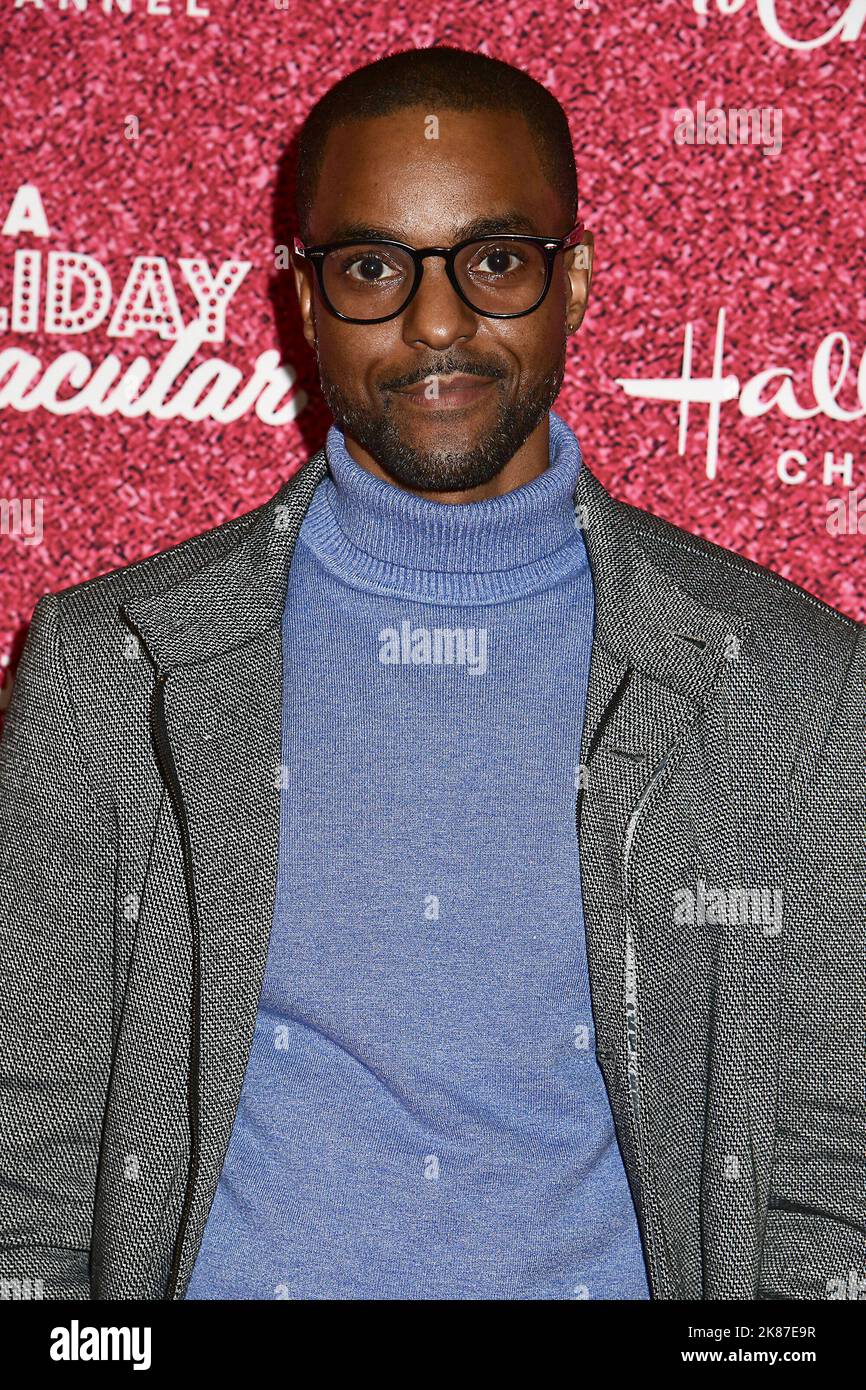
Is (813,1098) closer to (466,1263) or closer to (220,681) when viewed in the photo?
(466,1263)

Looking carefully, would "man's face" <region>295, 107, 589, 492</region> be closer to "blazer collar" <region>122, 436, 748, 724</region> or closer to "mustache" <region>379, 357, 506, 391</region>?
"mustache" <region>379, 357, 506, 391</region>

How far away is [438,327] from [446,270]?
60 mm

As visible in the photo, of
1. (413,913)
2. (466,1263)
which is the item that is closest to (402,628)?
(413,913)

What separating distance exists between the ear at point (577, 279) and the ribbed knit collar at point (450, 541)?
21cm

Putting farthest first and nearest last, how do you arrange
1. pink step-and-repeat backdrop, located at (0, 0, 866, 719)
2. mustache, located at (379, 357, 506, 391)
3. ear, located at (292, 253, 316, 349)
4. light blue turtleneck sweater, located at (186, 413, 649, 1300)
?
pink step-and-repeat backdrop, located at (0, 0, 866, 719), ear, located at (292, 253, 316, 349), mustache, located at (379, 357, 506, 391), light blue turtleneck sweater, located at (186, 413, 649, 1300)

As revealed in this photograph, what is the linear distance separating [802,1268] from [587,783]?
521mm

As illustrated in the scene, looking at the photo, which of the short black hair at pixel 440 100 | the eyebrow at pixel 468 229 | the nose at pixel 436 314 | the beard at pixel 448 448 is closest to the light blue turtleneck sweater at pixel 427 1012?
the beard at pixel 448 448

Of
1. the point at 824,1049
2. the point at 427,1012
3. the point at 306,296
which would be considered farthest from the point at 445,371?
the point at 824,1049

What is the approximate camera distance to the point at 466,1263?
4.99 feet

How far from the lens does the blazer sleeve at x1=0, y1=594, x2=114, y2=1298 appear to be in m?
1.60

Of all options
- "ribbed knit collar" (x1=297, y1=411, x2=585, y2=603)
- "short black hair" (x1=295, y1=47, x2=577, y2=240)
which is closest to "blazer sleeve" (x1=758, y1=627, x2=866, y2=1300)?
"ribbed knit collar" (x1=297, y1=411, x2=585, y2=603)

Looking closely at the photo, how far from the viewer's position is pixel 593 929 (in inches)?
60.4

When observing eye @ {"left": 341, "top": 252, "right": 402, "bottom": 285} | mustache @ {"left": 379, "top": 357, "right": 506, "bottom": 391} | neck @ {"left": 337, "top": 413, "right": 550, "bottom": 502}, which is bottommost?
neck @ {"left": 337, "top": 413, "right": 550, "bottom": 502}

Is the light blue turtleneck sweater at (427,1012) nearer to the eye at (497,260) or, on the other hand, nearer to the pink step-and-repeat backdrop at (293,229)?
the eye at (497,260)
